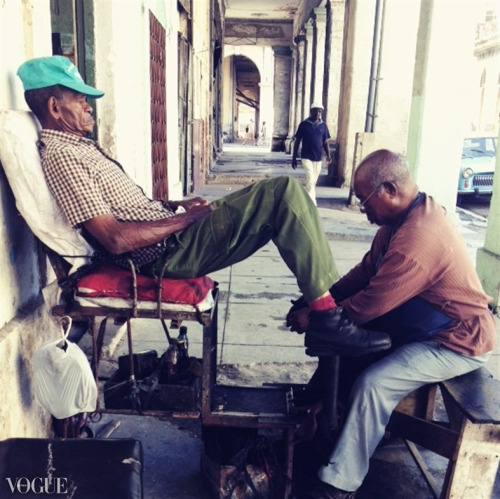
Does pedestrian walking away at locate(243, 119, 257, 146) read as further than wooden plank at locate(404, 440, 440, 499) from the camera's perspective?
Yes

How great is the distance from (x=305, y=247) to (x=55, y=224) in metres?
1.07

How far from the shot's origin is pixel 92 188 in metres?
2.47

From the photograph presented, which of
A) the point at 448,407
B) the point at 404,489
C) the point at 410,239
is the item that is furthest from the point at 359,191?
the point at 404,489

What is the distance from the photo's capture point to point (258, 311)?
17.2 feet

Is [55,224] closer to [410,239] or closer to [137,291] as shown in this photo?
[137,291]

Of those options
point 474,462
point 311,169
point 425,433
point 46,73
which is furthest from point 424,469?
point 311,169

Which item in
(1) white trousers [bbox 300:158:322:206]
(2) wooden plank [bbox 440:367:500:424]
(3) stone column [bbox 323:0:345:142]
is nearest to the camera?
(2) wooden plank [bbox 440:367:500:424]

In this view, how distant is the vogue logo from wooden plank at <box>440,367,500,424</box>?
4.98ft

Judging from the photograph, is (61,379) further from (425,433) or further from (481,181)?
(481,181)

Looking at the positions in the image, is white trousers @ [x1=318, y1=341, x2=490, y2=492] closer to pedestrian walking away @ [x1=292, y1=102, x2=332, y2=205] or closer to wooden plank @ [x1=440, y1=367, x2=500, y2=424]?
wooden plank @ [x1=440, y1=367, x2=500, y2=424]

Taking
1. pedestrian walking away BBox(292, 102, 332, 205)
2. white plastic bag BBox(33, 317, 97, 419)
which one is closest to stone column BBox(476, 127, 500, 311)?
white plastic bag BBox(33, 317, 97, 419)

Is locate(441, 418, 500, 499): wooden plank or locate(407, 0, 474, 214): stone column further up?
locate(407, 0, 474, 214): stone column

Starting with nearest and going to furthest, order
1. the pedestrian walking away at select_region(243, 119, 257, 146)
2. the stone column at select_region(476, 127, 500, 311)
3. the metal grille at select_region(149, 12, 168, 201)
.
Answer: the stone column at select_region(476, 127, 500, 311)
the metal grille at select_region(149, 12, 168, 201)
the pedestrian walking away at select_region(243, 119, 257, 146)

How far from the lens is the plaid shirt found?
2.42 meters
